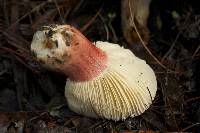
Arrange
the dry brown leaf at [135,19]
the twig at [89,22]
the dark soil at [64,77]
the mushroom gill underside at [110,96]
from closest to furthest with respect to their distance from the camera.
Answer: the mushroom gill underside at [110,96], the dark soil at [64,77], the dry brown leaf at [135,19], the twig at [89,22]

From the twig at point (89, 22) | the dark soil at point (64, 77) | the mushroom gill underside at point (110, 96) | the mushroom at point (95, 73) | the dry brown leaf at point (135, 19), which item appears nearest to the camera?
the mushroom at point (95, 73)

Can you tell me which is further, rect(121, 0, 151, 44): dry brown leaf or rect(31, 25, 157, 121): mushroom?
rect(121, 0, 151, 44): dry brown leaf

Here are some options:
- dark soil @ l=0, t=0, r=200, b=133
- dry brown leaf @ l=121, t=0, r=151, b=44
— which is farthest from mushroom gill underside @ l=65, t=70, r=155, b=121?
dry brown leaf @ l=121, t=0, r=151, b=44

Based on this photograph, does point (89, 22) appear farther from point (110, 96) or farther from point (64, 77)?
point (110, 96)

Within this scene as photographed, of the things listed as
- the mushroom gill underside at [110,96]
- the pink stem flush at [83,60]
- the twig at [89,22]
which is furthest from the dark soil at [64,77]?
the pink stem flush at [83,60]

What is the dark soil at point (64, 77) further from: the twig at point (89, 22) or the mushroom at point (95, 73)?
the mushroom at point (95, 73)

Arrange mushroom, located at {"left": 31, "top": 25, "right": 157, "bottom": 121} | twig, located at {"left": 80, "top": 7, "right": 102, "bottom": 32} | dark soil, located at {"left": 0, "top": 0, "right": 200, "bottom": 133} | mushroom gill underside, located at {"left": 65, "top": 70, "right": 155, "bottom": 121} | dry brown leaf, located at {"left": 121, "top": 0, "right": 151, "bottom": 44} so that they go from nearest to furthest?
mushroom, located at {"left": 31, "top": 25, "right": 157, "bottom": 121}
mushroom gill underside, located at {"left": 65, "top": 70, "right": 155, "bottom": 121}
dark soil, located at {"left": 0, "top": 0, "right": 200, "bottom": 133}
dry brown leaf, located at {"left": 121, "top": 0, "right": 151, "bottom": 44}
twig, located at {"left": 80, "top": 7, "right": 102, "bottom": 32}

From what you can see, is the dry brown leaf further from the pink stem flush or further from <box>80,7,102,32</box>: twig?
the pink stem flush

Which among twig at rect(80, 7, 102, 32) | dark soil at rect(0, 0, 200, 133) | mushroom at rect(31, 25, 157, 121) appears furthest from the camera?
twig at rect(80, 7, 102, 32)

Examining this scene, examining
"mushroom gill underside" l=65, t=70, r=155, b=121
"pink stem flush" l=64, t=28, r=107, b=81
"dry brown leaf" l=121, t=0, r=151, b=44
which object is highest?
"dry brown leaf" l=121, t=0, r=151, b=44
